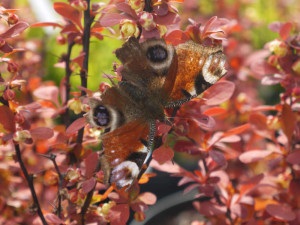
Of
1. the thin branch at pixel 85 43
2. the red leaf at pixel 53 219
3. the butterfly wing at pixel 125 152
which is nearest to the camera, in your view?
the butterfly wing at pixel 125 152

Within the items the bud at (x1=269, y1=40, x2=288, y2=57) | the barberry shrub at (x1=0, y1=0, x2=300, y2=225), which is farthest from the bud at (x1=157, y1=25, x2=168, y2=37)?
the bud at (x1=269, y1=40, x2=288, y2=57)

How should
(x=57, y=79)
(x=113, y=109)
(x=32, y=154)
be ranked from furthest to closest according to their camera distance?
(x=57, y=79) < (x=32, y=154) < (x=113, y=109)

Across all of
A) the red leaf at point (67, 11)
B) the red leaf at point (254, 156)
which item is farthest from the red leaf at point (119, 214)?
the red leaf at point (67, 11)

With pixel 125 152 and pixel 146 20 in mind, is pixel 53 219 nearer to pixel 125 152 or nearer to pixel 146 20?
pixel 125 152

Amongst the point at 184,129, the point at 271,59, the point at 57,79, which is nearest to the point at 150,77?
the point at 184,129

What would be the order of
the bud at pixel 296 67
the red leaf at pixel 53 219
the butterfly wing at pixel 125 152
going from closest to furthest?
the butterfly wing at pixel 125 152
the red leaf at pixel 53 219
the bud at pixel 296 67

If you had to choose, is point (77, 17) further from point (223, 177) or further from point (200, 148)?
point (223, 177)

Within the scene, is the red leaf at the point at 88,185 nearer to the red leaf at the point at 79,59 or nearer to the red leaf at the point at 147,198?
the red leaf at the point at 147,198
